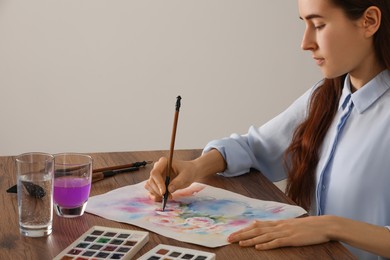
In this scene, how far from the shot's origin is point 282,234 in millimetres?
1516

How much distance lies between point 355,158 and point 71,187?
2.35 feet

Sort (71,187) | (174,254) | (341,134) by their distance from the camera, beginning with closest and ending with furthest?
(174,254), (71,187), (341,134)

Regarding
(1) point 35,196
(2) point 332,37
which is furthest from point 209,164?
(1) point 35,196

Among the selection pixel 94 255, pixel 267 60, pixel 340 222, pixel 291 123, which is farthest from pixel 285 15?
pixel 94 255

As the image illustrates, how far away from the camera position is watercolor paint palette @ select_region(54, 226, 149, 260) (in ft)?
4.62

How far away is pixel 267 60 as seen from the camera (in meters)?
3.83

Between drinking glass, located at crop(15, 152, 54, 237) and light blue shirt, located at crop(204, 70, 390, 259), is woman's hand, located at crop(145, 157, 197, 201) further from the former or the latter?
drinking glass, located at crop(15, 152, 54, 237)

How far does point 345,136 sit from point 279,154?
0.23 metres

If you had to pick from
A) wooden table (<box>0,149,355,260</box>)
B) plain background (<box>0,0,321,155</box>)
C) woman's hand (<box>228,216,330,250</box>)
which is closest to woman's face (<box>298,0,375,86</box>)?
wooden table (<box>0,149,355,260</box>)

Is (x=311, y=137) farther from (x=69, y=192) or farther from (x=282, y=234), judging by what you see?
(x=69, y=192)

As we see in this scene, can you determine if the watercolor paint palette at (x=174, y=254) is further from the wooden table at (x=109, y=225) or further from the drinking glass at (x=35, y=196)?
the drinking glass at (x=35, y=196)

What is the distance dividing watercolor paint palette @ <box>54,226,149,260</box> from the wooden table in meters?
0.02

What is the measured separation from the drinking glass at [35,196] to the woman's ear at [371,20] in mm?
824

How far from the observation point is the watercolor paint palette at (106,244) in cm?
141
